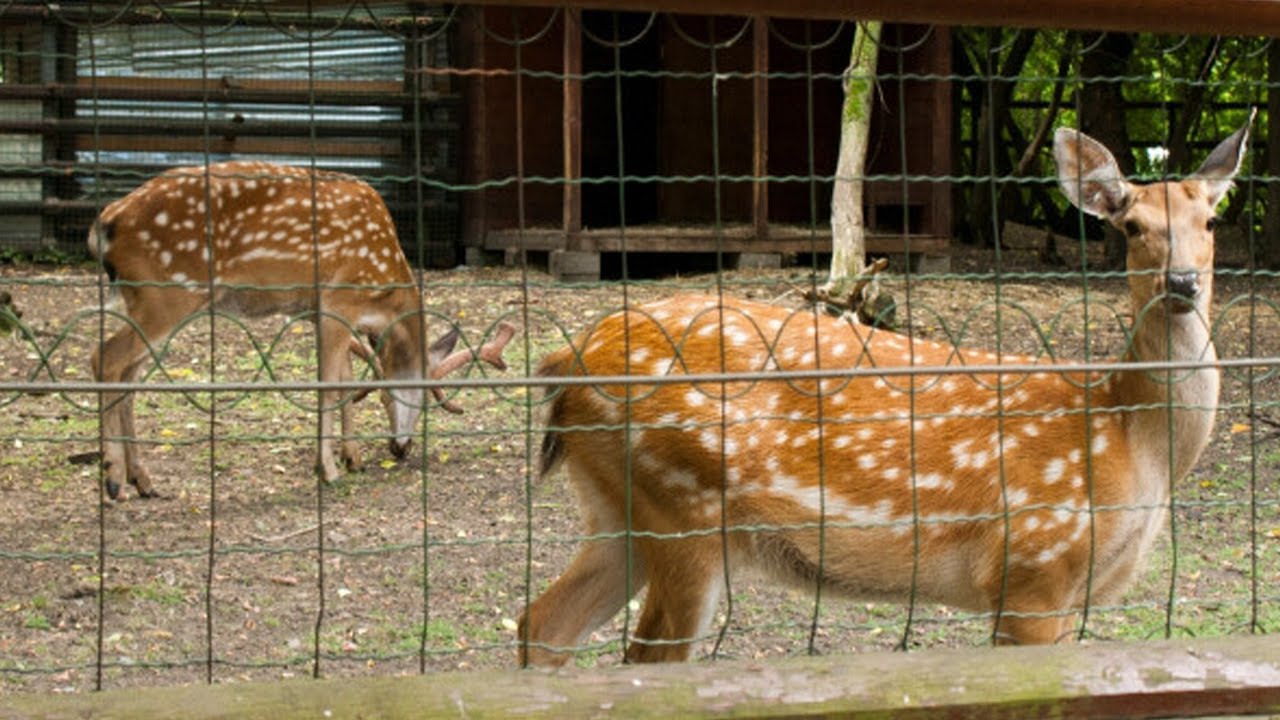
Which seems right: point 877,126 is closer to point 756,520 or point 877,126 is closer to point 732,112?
point 732,112

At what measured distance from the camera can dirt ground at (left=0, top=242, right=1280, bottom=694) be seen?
4.86 metres

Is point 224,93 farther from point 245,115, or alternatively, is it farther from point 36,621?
point 36,621

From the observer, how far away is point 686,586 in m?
4.07

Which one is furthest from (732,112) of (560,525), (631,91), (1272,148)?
(560,525)

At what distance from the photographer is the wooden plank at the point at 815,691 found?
3.16m

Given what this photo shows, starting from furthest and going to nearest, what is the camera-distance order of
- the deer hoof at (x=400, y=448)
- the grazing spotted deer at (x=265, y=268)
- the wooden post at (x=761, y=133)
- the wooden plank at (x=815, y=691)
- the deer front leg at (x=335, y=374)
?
the wooden post at (x=761, y=133) < the deer hoof at (x=400, y=448) < the deer front leg at (x=335, y=374) < the grazing spotted deer at (x=265, y=268) < the wooden plank at (x=815, y=691)

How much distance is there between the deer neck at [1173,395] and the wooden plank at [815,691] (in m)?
0.78

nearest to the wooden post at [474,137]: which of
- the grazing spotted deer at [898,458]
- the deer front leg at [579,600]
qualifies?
the deer front leg at [579,600]

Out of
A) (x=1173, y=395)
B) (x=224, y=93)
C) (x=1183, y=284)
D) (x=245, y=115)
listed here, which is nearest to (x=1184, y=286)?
(x=1183, y=284)

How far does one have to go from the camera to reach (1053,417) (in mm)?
4254

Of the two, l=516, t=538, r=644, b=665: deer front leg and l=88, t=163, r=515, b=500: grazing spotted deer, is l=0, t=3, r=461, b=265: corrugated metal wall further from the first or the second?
l=516, t=538, r=644, b=665: deer front leg

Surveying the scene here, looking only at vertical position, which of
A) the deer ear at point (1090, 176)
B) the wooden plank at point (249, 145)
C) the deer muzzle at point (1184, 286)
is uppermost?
the deer ear at point (1090, 176)

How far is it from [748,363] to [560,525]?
2921 millimetres

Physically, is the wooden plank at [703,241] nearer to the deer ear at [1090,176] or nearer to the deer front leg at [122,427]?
the deer front leg at [122,427]
